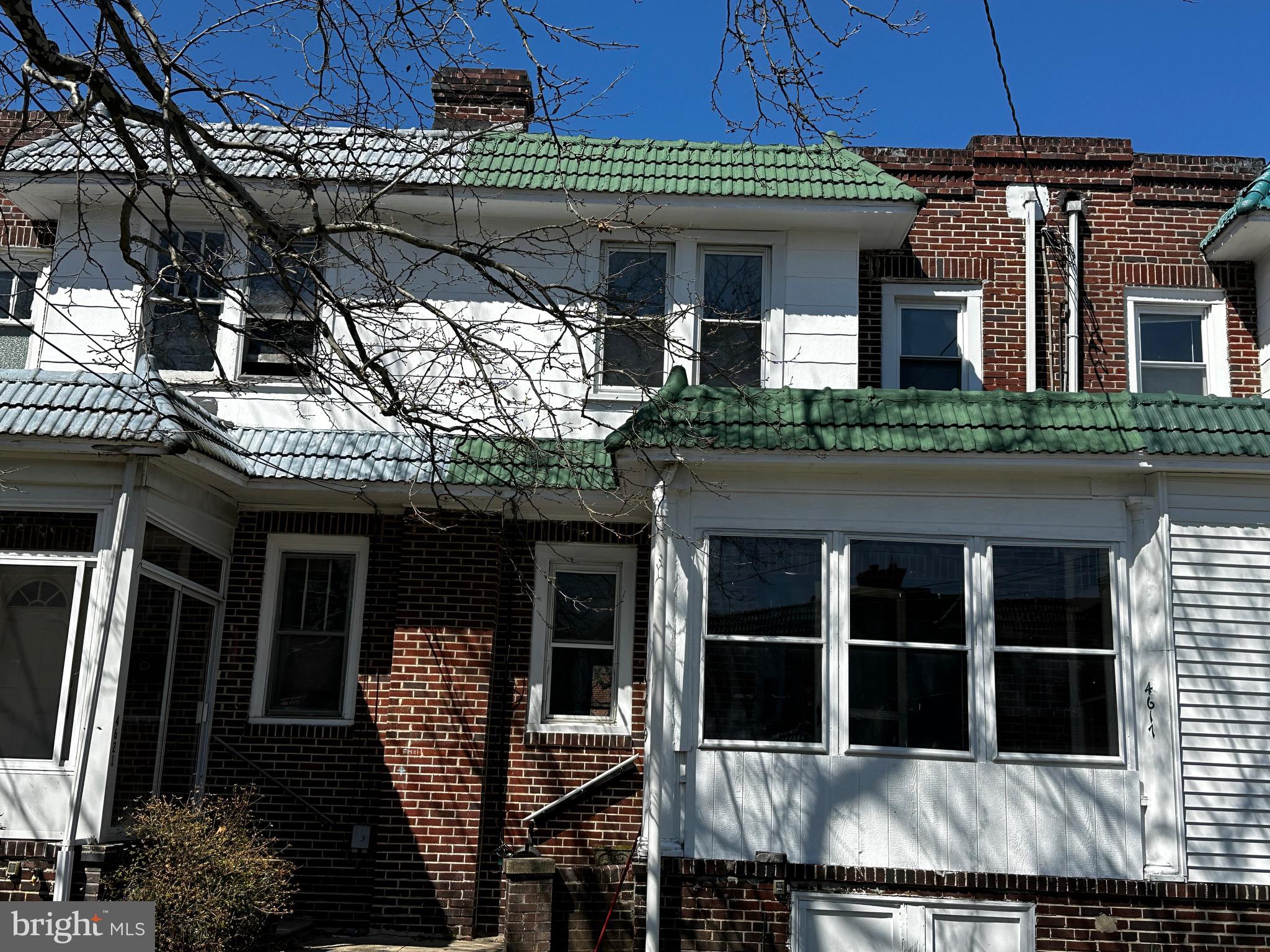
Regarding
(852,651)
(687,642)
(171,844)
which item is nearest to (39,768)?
(171,844)

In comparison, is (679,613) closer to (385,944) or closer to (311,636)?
(385,944)

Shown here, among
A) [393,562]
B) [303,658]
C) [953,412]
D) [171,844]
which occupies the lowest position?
[171,844]

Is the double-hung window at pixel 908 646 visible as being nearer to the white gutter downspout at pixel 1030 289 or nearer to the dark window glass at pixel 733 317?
the dark window glass at pixel 733 317

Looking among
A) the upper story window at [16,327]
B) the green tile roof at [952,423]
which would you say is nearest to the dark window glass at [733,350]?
the green tile roof at [952,423]

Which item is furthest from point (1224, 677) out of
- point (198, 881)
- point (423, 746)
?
point (198, 881)

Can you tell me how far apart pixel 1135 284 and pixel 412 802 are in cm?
884

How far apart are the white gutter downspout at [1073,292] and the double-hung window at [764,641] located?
4588mm

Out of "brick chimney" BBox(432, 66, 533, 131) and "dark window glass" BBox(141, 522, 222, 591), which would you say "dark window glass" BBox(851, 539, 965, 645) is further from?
"brick chimney" BBox(432, 66, 533, 131)

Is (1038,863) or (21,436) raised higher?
(21,436)

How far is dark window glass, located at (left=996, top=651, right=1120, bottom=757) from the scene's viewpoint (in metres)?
8.74

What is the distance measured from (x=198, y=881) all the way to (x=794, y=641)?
14.9 ft

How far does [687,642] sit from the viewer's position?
893cm

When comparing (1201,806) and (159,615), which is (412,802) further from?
(1201,806)

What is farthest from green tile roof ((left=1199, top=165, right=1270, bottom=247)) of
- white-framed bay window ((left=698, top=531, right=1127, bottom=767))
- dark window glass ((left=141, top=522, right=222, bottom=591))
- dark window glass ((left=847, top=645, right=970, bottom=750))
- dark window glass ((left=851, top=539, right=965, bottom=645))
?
dark window glass ((left=141, top=522, right=222, bottom=591))
